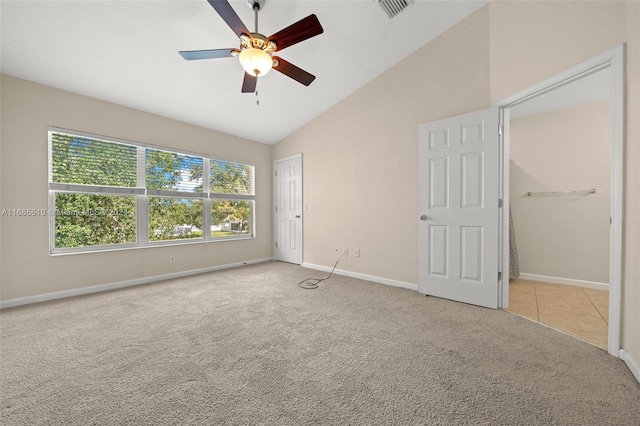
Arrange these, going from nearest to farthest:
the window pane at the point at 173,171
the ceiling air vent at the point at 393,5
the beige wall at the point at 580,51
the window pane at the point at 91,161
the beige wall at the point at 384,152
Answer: the beige wall at the point at 580,51 < the ceiling air vent at the point at 393,5 < the beige wall at the point at 384,152 < the window pane at the point at 91,161 < the window pane at the point at 173,171

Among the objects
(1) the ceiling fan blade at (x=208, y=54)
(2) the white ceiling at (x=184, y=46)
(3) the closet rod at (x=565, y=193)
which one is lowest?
(3) the closet rod at (x=565, y=193)

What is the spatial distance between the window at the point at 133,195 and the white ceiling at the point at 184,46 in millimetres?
695

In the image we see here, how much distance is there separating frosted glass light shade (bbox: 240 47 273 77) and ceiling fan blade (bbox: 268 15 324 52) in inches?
6.6

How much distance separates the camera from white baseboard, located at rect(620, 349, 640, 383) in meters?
1.48

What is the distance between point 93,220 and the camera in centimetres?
329

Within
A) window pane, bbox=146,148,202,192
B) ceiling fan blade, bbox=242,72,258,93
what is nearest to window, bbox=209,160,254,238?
window pane, bbox=146,148,202,192

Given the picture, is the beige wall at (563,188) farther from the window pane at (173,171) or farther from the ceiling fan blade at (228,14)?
the window pane at (173,171)

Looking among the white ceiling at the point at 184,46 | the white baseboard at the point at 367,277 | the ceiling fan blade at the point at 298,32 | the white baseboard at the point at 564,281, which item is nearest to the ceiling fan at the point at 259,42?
the ceiling fan blade at the point at 298,32

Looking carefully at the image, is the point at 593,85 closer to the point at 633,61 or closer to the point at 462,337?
the point at 633,61

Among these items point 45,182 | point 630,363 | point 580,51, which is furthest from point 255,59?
point 630,363

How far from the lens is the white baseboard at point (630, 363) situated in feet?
4.86

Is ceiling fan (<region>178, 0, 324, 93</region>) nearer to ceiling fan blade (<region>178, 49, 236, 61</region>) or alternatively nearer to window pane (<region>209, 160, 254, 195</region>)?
ceiling fan blade (<region>178, 49, 236, 61</region>)

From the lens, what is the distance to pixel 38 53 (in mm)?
2443

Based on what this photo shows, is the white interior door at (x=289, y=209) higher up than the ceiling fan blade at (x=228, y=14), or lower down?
lower down
